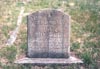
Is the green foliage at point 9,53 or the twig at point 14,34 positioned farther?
the twig at point 14,34

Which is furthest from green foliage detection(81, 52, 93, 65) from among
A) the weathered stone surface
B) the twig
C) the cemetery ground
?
the twig

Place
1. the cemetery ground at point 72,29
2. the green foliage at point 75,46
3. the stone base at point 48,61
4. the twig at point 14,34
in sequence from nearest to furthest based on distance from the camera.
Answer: the stone base at point 48,61 → the cemetery ground at point 72,29 → the green foliage at point 75,46 → the twig at point 14,34

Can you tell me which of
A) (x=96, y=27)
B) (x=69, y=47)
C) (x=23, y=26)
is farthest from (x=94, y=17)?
(x=69, y=47)

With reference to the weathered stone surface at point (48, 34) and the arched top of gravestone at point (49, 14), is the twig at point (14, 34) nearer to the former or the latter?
the weathered stone surface at point (48, 34)

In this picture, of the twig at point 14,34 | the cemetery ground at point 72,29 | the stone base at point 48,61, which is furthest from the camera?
the twig at point 14,34

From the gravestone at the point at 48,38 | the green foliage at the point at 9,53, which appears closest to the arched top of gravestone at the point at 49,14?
the gravestone at the point at 48,38

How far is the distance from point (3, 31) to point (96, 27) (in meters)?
2.43

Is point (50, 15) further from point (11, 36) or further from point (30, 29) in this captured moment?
point (11, 36)

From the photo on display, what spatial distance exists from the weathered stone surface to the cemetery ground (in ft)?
1.24

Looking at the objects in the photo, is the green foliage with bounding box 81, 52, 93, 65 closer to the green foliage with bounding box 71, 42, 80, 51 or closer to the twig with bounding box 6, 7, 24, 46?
the green foliage with bounding box 71, 42, 80, 51

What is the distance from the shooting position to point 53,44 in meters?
9.21

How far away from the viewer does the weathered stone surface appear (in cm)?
908

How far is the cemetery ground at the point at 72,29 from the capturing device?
917 centimetres

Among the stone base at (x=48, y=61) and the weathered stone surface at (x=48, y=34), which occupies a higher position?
the weathered stone surface at (x=48, y=34)
